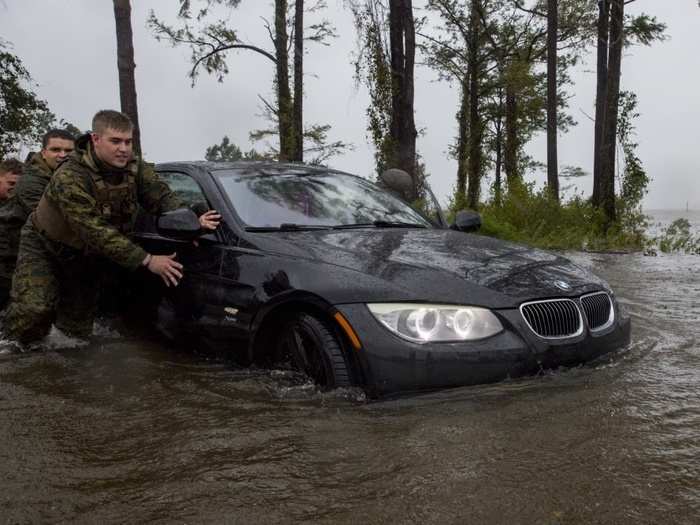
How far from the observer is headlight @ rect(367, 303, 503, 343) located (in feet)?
10.4

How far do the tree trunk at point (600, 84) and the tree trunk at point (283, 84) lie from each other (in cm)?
869

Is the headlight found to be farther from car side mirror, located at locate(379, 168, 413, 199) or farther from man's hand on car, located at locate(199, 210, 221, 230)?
car side mirror, located at locate(379, 168, 413, 199)

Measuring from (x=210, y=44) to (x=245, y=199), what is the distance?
63.7 feet

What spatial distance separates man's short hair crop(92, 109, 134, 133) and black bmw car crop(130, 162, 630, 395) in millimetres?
510

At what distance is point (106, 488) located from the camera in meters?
2.49

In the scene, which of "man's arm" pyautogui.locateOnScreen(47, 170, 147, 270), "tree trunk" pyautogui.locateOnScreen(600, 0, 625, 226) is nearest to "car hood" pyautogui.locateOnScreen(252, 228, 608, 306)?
"man's arm" pyautogui.locateOnScreen(47, 170, 147, 270)

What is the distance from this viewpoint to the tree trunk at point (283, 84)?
21.1 metres

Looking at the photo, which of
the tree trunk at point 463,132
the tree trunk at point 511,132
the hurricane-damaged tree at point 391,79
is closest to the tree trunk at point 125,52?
the hurricane-damaged tree at point 391,79

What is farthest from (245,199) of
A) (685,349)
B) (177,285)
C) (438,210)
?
(685,349)

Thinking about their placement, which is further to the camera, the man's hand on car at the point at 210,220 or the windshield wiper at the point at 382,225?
the windshield wiper at the point at 382,225

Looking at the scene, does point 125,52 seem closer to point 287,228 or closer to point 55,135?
point 55,135

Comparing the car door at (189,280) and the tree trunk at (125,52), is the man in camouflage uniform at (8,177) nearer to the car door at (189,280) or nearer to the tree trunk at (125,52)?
the car door at (189,280)

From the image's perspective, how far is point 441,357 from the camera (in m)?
3.14

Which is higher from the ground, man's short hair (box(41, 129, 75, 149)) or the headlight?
man's short hair (box(41, 129, 75, 149))
